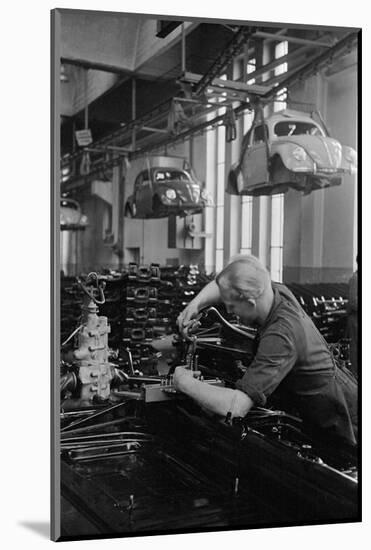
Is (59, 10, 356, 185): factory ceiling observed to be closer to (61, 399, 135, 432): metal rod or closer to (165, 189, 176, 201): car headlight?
(165, 189, 176, 201): car headlight

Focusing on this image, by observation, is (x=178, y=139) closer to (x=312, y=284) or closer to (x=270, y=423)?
(x=312, y=284)

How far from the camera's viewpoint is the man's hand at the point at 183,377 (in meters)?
3.59

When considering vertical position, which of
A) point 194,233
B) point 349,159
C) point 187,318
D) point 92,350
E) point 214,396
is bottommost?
point 214,396

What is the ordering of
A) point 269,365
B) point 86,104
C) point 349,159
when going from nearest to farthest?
point 86,104
point 269,365
point 349,159

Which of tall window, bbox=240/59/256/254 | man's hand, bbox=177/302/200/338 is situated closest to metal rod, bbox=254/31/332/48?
tall window, bbox=240/59/256/254

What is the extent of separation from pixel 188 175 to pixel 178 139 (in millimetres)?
164

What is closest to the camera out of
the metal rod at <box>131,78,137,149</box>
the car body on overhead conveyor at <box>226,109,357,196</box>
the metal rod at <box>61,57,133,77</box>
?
the metal rod at <box>61,57,133,77</box>

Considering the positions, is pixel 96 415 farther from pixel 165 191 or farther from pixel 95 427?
pixel 165 191

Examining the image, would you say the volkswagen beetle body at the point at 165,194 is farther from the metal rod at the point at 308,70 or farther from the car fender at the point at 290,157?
the metal rod at the point at 308,70

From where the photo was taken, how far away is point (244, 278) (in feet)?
11.8

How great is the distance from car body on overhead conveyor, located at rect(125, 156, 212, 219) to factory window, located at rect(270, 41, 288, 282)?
294 mm

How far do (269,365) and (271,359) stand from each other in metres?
0.03

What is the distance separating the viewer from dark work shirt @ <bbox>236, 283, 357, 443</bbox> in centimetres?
358

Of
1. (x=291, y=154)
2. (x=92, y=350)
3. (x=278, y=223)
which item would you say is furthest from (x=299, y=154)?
(x=92, y=350)
